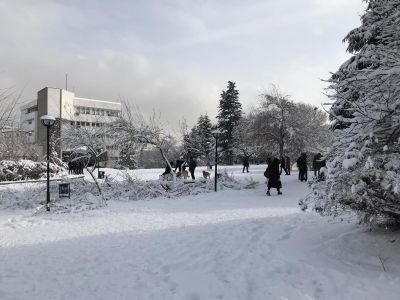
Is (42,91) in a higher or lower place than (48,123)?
higher

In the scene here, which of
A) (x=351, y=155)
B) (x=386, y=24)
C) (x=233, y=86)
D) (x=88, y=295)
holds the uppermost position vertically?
(x=233, y=86)

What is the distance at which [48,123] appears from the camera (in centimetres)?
1460

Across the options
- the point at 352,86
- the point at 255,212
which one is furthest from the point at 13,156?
the point at 352,86

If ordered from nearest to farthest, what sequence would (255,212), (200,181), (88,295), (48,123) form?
(88,295) < (255,212) < (48,123) < (200,181)

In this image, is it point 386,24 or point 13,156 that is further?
point 13,156

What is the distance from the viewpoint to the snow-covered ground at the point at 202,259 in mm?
5742

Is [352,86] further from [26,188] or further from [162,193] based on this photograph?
[26,188]

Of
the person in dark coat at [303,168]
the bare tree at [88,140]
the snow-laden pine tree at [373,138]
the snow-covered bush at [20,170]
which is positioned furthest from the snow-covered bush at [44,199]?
the person in dark coat at [303,168]

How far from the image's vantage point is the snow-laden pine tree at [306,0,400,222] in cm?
618

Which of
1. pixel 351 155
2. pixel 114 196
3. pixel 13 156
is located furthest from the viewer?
pixel 13 156

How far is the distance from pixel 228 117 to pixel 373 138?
55.8m

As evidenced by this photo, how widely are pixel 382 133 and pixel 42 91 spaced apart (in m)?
73.0

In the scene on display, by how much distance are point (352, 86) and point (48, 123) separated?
10.9 meters

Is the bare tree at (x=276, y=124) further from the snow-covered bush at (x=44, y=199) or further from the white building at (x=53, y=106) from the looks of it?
the white building at (x=53, y=106)
